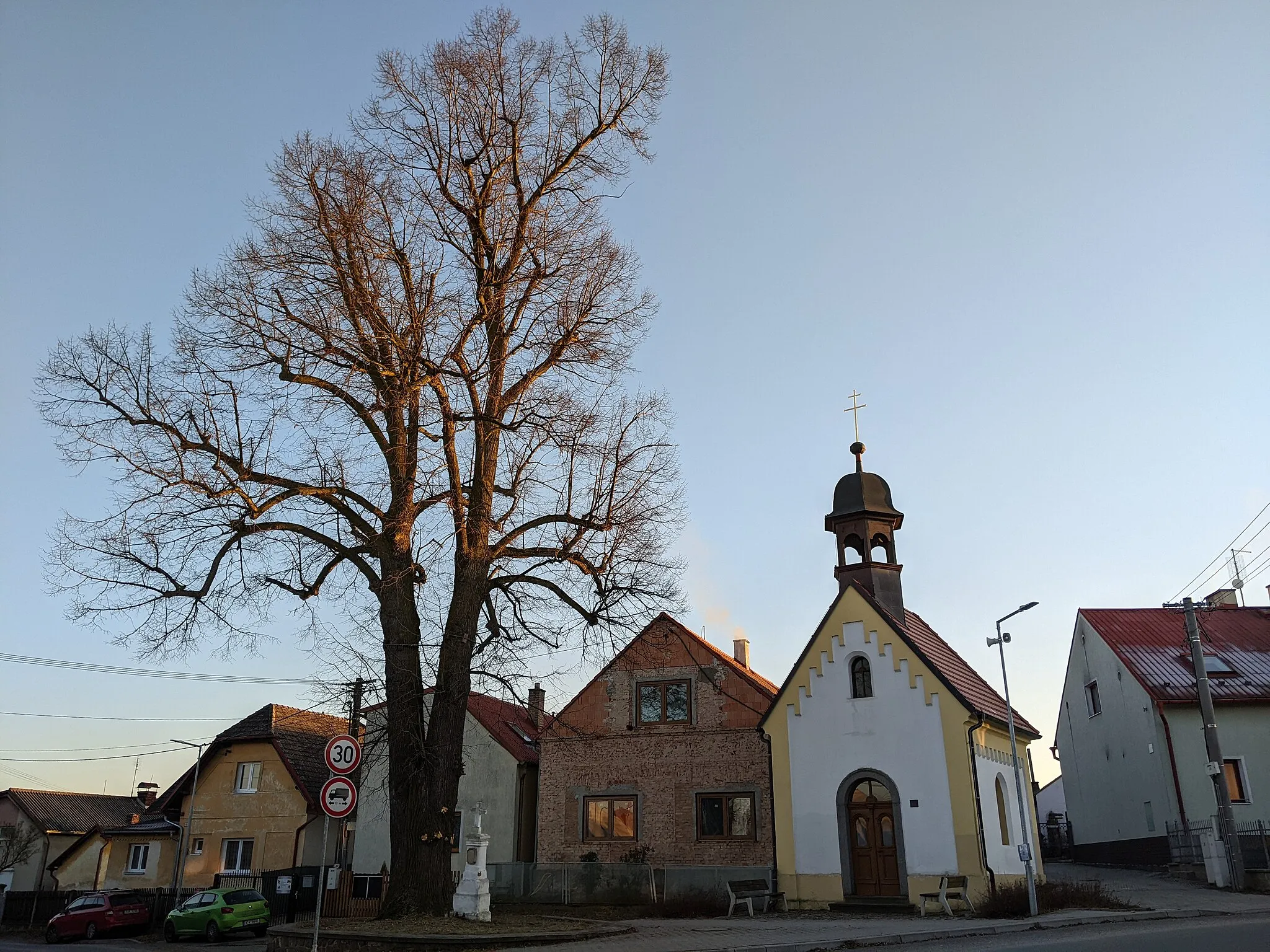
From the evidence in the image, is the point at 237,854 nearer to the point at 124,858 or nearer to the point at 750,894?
the point at 124,858

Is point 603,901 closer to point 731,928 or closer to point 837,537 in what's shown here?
point 731,928

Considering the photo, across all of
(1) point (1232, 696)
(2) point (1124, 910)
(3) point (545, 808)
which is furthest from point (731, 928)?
(1) point (1232, 696)

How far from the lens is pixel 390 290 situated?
17578 millimetres

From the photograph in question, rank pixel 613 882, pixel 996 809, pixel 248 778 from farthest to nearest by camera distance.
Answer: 1. pixel 248 778
2. pixel 613 882
3. pixel 996 809

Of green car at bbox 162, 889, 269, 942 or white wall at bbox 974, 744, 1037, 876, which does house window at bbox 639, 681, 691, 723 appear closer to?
white wall at bbox 974, 744, 1037, 876

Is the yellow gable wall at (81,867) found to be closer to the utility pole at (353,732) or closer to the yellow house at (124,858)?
the yellow house at (124,858)

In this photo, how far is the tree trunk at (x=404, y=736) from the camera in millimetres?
15312

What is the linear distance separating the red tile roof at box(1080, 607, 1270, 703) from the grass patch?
12.0 metres

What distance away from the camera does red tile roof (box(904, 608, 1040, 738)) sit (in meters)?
24.6

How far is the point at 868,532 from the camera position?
28.1 m

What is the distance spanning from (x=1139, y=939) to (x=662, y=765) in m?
16.5

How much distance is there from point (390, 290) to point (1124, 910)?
61.9 feet

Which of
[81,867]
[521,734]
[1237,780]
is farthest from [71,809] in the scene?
[1237,780]

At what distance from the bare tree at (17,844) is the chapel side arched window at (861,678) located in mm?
38225
